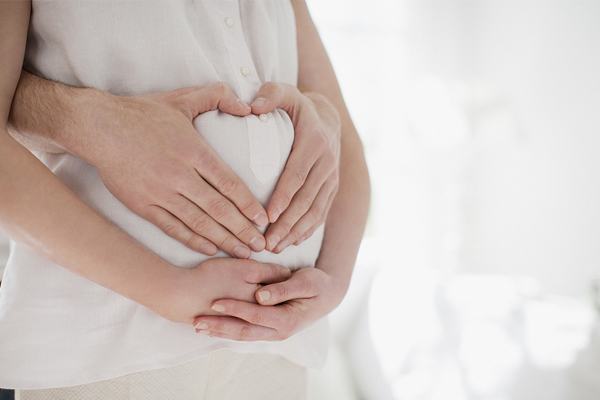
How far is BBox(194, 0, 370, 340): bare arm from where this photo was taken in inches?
22.0

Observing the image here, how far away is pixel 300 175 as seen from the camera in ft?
2.06

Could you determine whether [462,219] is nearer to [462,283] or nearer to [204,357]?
[462,283]

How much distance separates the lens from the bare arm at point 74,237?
49 centimetres

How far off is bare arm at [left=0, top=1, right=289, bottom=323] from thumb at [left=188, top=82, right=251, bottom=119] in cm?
20

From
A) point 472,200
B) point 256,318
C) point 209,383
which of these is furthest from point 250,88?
point 472,200

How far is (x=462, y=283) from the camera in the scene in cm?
175

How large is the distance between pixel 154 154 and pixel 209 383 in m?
0.37

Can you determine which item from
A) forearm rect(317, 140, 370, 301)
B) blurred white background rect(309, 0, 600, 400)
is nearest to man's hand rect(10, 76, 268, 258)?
forearm rect(317, 140, 370, 301)

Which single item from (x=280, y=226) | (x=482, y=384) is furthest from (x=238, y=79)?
(x=482, y=384)

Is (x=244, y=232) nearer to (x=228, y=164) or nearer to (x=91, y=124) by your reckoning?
(x=228, y=164)

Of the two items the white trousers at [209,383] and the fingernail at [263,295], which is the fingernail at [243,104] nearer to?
the fingernail at [263,295]

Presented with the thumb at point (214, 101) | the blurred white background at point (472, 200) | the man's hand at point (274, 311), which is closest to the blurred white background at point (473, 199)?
the blurred white background at point (472, 200)

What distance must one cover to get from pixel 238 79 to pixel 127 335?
0.42m

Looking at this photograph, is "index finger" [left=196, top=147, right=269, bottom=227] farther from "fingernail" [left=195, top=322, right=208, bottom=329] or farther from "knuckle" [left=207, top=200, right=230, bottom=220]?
"fingernail" [left=195, top=322, right=208, bottom=329]
